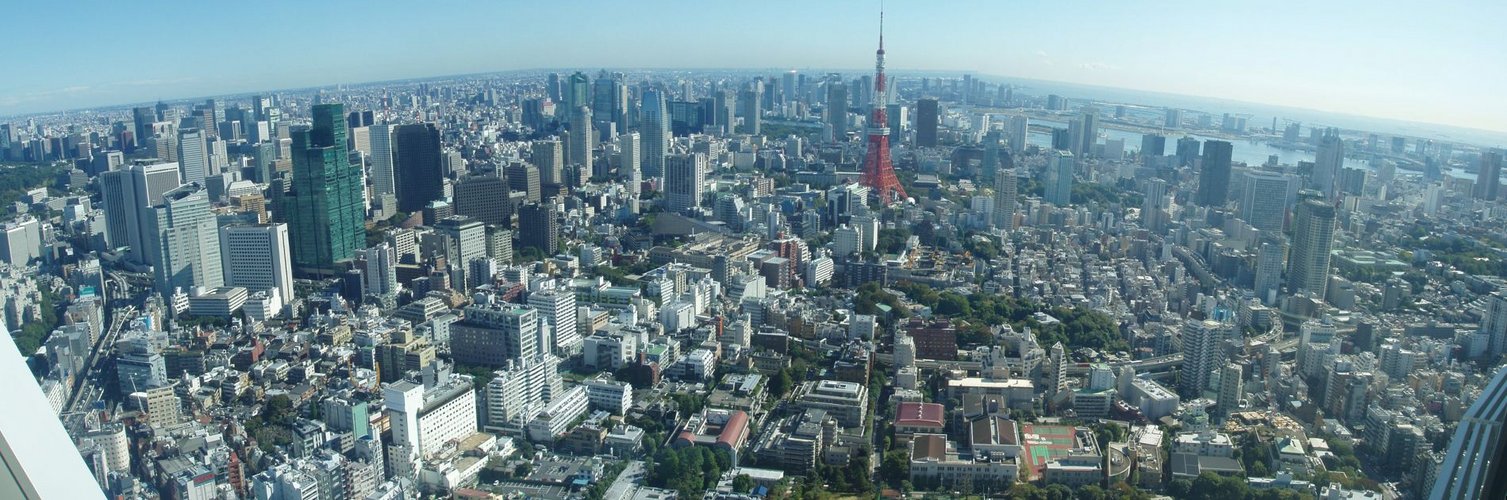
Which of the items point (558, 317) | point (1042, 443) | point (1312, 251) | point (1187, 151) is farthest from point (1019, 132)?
point (1042, 443)

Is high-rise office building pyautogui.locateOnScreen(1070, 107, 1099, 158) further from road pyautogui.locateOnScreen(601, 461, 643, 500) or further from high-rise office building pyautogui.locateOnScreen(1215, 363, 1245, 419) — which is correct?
road pyautogui.locateOnScreen(601, 461, 643, 500)

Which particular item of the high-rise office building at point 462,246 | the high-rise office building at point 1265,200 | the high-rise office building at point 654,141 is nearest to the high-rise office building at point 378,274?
the high-rise office building at point 462,246

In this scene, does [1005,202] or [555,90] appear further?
[555,90]

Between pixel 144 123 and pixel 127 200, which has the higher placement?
pixel 144 123

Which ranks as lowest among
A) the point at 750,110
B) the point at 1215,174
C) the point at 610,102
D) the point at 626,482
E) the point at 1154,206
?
the point at 626,482

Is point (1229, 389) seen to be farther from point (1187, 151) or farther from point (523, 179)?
point (523, 179)

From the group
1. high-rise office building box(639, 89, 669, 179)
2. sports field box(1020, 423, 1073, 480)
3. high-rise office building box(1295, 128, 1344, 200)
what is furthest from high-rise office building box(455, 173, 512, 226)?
high-rise office building box(1295, 128, 1344, 200)
